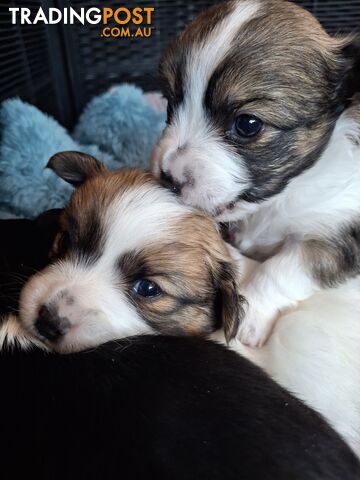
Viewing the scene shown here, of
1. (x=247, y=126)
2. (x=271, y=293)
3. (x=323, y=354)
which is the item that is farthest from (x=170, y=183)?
(x=323, y=354)

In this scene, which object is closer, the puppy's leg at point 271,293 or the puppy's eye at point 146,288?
the puppy's eye at point 146,288

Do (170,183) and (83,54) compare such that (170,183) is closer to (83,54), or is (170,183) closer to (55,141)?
(55,141)

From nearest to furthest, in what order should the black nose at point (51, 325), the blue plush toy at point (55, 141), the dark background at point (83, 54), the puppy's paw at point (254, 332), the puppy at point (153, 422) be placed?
the puppy at point (153, 422), the black nose at point (51, 325), the puppy's paw at point (254, 332), the blue plush toy at point (55, 141), the dark background at point (83, 54)

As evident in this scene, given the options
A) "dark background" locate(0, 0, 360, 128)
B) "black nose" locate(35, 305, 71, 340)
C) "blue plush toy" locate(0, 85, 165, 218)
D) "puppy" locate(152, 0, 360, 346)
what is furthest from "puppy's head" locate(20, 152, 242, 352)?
"dark background" locate(0, 0, 360, 128)

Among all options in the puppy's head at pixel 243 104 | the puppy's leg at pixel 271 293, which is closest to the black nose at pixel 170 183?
the puppy's head at pixel 243 104

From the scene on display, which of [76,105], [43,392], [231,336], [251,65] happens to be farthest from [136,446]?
[76,105]

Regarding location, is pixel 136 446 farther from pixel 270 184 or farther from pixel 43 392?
A: pixel 270 184

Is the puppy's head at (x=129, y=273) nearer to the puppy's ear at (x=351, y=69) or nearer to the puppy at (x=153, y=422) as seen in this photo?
the puppy at (x=153, y=422)
